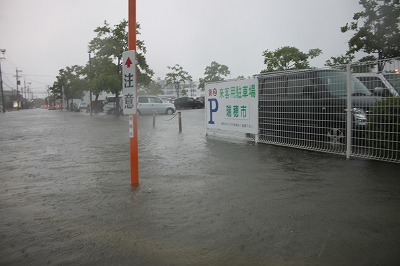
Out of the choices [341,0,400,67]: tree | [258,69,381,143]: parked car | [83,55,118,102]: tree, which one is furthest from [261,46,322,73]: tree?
[258,69,381,143]: parked car

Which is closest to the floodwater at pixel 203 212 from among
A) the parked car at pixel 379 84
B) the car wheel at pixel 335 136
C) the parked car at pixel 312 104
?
the car wheel at pixel 335 136

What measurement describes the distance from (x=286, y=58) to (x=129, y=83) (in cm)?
3091

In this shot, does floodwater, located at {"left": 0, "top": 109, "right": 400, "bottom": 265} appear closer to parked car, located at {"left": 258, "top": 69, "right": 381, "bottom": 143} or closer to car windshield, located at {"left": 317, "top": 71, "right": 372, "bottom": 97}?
parked car, located at {"left": 258, "top": 69, "right": 381, "bottom": 143}

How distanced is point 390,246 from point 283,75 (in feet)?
21.0

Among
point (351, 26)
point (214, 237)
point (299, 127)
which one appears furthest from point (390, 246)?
point (351, 26)

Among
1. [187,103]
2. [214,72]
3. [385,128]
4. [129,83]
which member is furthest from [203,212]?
[214,72]

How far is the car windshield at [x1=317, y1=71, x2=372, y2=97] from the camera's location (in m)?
7.07

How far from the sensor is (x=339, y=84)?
24.5ft

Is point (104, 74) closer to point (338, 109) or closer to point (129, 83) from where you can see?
point (338, 109)

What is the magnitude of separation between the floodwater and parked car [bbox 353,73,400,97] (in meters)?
1.44

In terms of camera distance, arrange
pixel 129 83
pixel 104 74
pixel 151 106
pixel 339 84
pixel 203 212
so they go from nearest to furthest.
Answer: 1. pixel 203 212
2. pixel 129 83
3. pixel 339 84
4. pixel 104 74
5. pixel 151 106

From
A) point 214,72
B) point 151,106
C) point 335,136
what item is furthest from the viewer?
point 214,72

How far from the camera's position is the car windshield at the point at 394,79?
6328 millimetres

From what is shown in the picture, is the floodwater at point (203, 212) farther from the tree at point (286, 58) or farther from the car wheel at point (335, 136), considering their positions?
the tree at point (286, 58)
